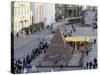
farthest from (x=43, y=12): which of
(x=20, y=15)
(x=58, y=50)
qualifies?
(x=58, y=50)

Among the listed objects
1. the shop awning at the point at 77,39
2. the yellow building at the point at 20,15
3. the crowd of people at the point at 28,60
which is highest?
the yellow building at the point at 20,15

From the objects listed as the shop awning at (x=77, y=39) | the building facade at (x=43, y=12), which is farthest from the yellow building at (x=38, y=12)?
the shop awning at (x=77, y=39)

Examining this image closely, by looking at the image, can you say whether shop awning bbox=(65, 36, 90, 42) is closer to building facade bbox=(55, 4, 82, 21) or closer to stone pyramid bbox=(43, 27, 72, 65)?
stone pyramid bbox=(43, 27, 72, 65)

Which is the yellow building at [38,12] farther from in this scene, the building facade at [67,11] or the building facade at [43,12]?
the building facade at [67,11]

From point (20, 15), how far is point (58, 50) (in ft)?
1.51

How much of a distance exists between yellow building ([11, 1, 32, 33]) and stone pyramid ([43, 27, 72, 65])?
0.27 metres

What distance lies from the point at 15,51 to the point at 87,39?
70cm

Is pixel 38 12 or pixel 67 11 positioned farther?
pixel 67 11

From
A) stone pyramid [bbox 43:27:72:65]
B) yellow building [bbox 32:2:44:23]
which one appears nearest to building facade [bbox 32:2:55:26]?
yellow building [bbox 32:2:44:23]

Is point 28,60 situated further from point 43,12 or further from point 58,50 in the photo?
point 43,12

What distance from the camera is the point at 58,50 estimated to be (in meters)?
1.89

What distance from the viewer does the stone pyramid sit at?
187 centimetres

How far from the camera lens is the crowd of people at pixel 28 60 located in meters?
1.77

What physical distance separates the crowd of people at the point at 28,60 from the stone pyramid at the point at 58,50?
6 cm
